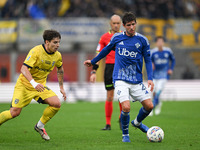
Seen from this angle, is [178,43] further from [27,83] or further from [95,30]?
[27,83]

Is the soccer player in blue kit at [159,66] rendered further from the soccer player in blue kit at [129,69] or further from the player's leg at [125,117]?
the player's leg at [125,117]

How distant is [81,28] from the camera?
22688 millimetres

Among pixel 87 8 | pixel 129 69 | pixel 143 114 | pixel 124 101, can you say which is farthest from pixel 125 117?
pixel 87 8

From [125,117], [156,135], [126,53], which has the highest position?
[126,53]

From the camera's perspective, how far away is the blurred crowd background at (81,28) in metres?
22.6

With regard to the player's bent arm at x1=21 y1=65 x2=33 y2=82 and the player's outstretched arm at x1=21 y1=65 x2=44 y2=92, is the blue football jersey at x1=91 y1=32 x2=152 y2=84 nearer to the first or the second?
the player's outstretched arm at x1=21 y1=65 x2=44 y2=92

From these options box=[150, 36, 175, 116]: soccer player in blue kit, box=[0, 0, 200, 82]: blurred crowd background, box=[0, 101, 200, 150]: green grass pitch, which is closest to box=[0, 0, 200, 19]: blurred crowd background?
box=[0, 0, 200, 82]: blurred crowd background

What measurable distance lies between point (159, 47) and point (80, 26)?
972cm

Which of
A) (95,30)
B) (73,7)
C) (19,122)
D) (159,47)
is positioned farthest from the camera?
(73,7)

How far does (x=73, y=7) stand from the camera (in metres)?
24.4

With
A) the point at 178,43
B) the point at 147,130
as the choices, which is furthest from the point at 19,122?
the point at 178,43

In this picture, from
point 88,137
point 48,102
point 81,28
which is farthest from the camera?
point 81,28

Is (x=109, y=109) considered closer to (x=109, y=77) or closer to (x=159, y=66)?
(x=109, y=77)

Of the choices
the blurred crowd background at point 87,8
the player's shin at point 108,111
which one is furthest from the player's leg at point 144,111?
the blurred crowd background at point 87,8
